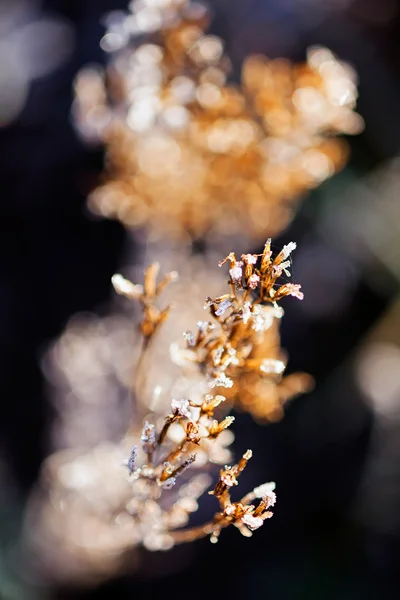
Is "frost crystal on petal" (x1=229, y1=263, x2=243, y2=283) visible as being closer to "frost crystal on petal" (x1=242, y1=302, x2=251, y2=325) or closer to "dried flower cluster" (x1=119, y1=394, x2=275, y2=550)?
"frost crystal on petal" (x1=242, y1=302, x2=251, y2=325)

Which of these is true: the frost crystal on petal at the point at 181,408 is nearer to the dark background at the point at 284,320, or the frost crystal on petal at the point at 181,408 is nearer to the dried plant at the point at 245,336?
the dried plant at the point at 245,336

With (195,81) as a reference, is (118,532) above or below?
below

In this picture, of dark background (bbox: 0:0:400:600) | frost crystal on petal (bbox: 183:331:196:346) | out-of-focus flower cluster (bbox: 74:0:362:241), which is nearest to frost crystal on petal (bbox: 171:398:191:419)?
frost crystal on petal (bbox: 183:331:196:346)

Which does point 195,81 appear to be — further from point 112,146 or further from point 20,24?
point 20,24

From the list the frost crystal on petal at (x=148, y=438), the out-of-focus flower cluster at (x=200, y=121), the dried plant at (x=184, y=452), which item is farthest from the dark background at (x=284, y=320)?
the frost crystal on petal at (x=148, y=438)

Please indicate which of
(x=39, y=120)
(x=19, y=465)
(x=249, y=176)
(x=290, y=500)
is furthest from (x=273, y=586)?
(x=39, y=120)
